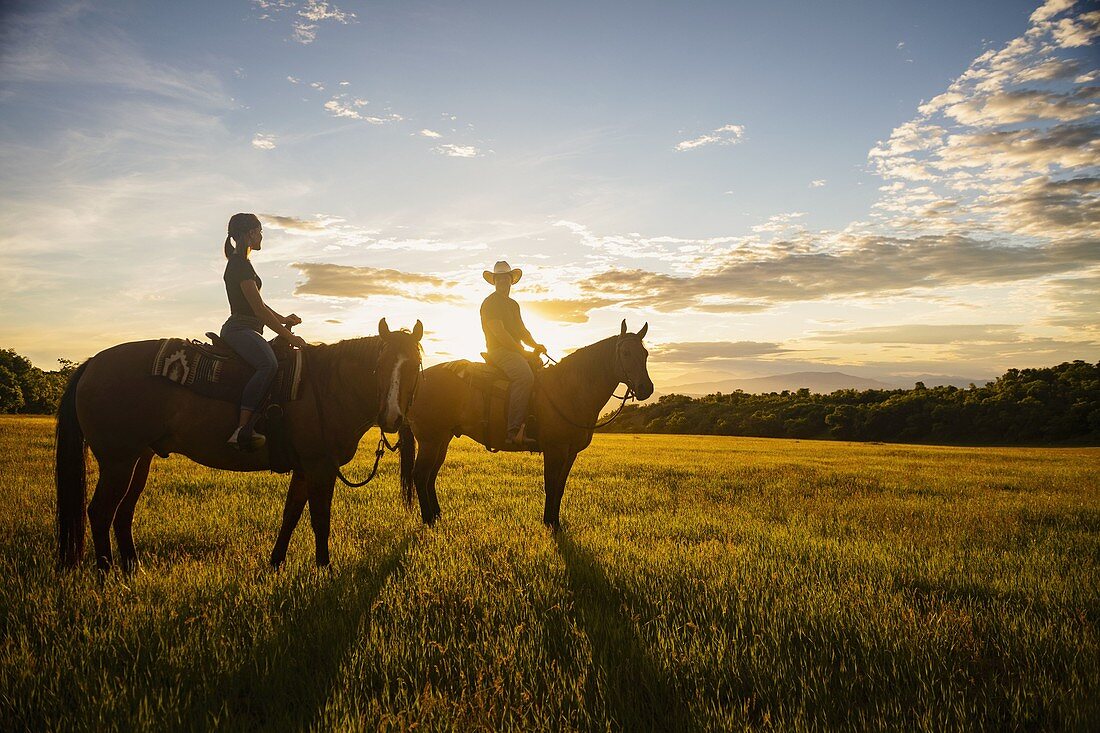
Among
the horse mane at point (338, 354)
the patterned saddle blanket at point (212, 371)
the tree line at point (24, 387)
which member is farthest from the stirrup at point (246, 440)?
the tree line at point (24, 387)

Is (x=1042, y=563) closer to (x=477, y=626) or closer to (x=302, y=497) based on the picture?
(x=477, y=626)

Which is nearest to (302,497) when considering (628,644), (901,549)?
(628,644)

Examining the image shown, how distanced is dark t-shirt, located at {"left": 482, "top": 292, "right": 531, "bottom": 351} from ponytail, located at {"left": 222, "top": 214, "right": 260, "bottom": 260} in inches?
159

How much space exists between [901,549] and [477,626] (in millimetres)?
6252

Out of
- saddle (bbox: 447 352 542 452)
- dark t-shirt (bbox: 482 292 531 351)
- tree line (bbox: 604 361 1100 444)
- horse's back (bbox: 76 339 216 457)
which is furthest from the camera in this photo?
tree line (bbox: 604 361 1100 444)

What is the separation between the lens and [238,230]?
20.5 ft

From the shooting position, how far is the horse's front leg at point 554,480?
888cm

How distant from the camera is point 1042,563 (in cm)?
706

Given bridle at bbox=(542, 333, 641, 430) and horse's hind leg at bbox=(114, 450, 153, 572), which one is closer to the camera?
horse's hind leg at bbox=(114, 450, 153, 572)

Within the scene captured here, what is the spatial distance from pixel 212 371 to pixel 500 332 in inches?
179

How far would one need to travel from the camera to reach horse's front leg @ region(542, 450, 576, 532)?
8.88 m

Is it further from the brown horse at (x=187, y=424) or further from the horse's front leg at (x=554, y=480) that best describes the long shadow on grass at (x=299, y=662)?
the horse's front leg at (x=554, y=480)

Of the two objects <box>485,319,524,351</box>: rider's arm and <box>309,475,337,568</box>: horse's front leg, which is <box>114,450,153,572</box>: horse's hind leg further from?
<box>485,319,524,351</box>: rider's arm

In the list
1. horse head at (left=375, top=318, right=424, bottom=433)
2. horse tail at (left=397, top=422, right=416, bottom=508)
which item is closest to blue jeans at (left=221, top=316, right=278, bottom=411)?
horse head at (left=375, top=318, right=424, bottom=433)
